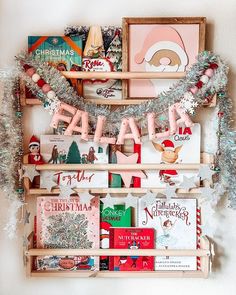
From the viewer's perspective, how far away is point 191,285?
177cm

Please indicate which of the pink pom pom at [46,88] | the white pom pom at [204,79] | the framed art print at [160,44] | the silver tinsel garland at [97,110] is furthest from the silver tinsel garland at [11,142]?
the white pom pom at [204,79]

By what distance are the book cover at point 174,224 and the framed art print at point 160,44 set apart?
1.33 feet

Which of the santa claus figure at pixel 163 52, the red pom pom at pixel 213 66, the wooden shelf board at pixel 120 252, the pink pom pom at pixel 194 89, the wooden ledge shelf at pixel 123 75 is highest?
the santa claus figure at pixel 163 52

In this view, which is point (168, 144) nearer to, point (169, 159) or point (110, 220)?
point (169, 159)

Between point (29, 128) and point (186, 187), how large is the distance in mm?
570

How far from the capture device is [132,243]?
171cm

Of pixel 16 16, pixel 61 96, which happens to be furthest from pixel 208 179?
pixel 16 16

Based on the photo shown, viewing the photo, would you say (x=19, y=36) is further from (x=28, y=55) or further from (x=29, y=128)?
(x=29, y=128)

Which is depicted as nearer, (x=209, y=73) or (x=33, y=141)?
(x=209, y=73)

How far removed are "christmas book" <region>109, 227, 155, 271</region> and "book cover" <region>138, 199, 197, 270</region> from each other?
0.03 meters

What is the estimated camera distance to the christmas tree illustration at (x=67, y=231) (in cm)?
172

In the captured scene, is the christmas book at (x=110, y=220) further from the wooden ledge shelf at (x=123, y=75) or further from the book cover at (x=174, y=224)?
the wooden ledge shelf at (x=123, y=75)

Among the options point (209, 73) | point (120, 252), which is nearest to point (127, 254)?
point (120, 252)

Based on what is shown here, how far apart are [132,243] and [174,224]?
0.16 metres
